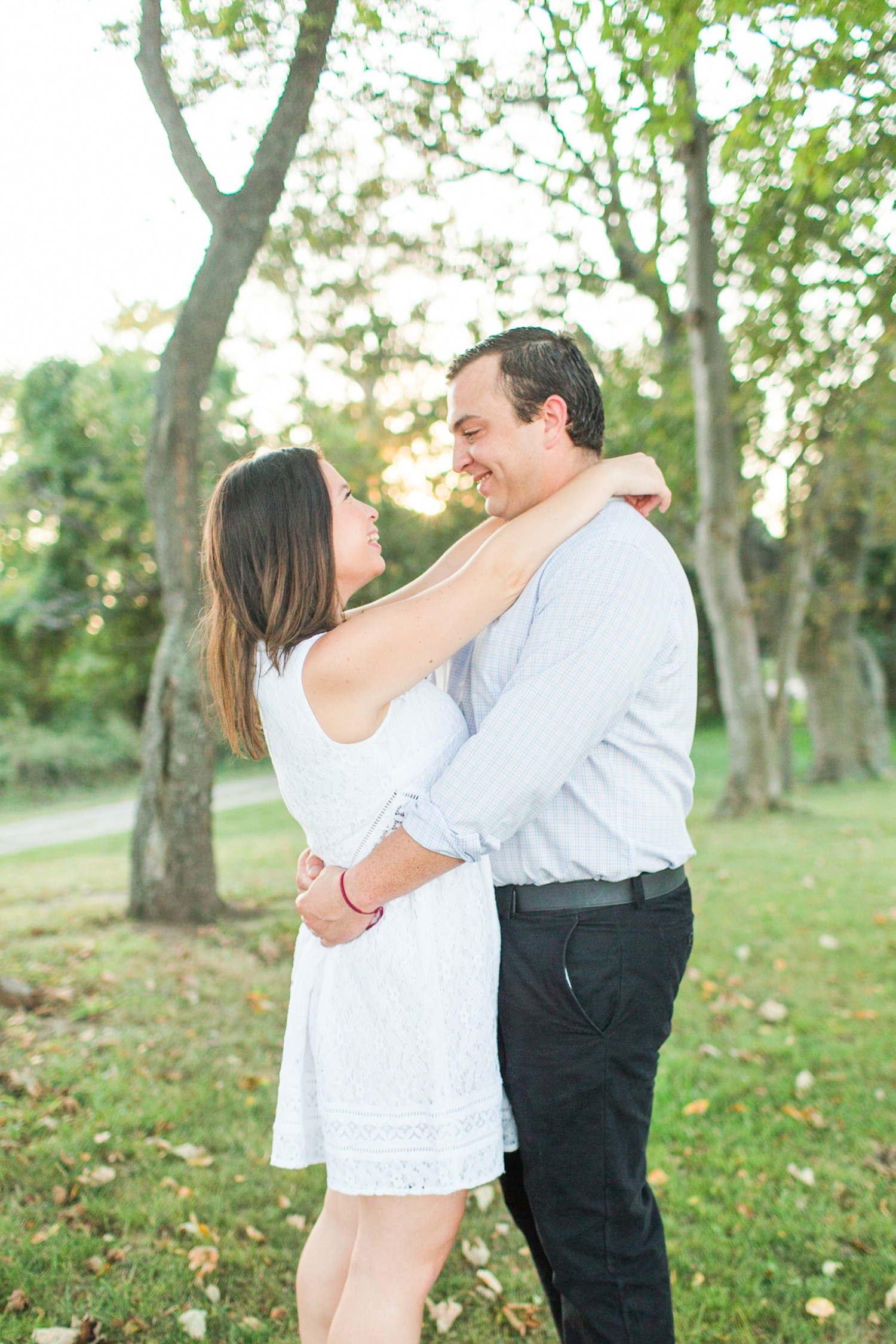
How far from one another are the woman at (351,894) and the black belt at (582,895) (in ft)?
0.23

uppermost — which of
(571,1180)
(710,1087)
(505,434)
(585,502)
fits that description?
(505,434)

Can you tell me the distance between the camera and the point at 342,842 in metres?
2.08

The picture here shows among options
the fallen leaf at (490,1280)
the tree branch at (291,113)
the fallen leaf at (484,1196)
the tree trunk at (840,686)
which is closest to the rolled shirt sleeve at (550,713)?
the fallen leaf at (490,1280)

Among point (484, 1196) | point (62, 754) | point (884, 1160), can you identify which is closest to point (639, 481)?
point (484, 1196)

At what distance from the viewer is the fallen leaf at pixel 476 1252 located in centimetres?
335

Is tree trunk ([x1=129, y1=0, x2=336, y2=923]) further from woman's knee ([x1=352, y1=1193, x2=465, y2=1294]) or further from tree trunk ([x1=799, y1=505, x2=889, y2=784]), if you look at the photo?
tree trunk ([x1=799, y1=505, x2=889, y2=784])

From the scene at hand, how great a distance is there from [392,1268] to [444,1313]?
139 cm

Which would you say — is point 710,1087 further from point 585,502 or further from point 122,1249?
point 585,502

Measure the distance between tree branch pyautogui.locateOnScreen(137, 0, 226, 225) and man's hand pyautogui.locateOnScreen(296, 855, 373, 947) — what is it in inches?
155

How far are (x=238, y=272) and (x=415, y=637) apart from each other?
481 centimetres

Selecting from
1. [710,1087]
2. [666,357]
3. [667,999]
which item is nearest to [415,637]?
[667,999]

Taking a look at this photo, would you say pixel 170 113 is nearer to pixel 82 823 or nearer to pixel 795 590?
pixel 795 590

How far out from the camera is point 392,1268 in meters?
1.92

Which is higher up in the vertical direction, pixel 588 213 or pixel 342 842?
pixel 588 213
